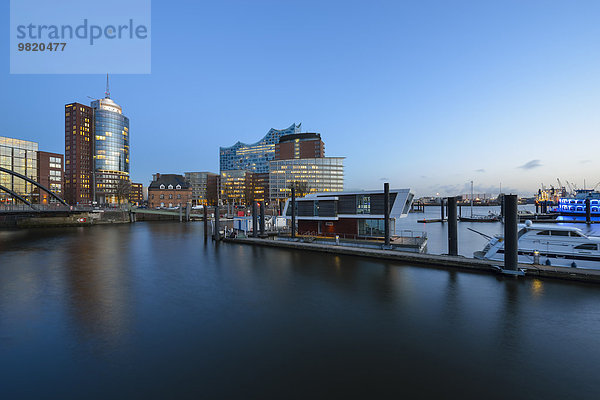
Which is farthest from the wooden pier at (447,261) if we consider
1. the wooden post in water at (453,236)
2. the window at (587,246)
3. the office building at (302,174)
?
the office building at (302,174)

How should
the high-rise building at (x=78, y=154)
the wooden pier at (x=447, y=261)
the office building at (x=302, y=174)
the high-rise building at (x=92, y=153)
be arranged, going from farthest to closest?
the office building at (x=302, y=174) → the high-rise building at (x=92, y=153) → the high-rise building at (x=78, y=154) → the wooden pier at (x=447, y=261)

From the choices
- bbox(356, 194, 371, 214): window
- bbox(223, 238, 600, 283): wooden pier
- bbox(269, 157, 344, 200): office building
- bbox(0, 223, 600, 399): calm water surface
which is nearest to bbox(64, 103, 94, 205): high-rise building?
bbox(269, 157, 344, 200): office building

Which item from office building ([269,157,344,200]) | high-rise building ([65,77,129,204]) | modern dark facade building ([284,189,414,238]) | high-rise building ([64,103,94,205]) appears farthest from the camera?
office building ([269,157,344,200])

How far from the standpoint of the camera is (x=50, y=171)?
131750 millimetres

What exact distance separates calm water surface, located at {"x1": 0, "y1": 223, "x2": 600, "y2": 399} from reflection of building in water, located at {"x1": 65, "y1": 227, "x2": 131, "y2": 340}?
0.38 feet

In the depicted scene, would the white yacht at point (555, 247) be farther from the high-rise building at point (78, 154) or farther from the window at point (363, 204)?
the high-rise building at point (78, 154)

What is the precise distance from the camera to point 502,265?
19.9m

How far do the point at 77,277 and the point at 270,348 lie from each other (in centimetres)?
2058

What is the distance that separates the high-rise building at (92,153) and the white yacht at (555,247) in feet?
602

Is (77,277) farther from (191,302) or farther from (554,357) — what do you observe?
(554,357)

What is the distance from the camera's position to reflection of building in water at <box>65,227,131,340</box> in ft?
41.4

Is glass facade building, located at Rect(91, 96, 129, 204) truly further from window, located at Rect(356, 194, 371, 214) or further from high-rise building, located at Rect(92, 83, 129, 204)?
window, located at Rect(356, 194, 371, 214)

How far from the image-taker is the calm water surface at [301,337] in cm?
816

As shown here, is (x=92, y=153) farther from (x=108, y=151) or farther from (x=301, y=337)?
(x=301, y=337)
